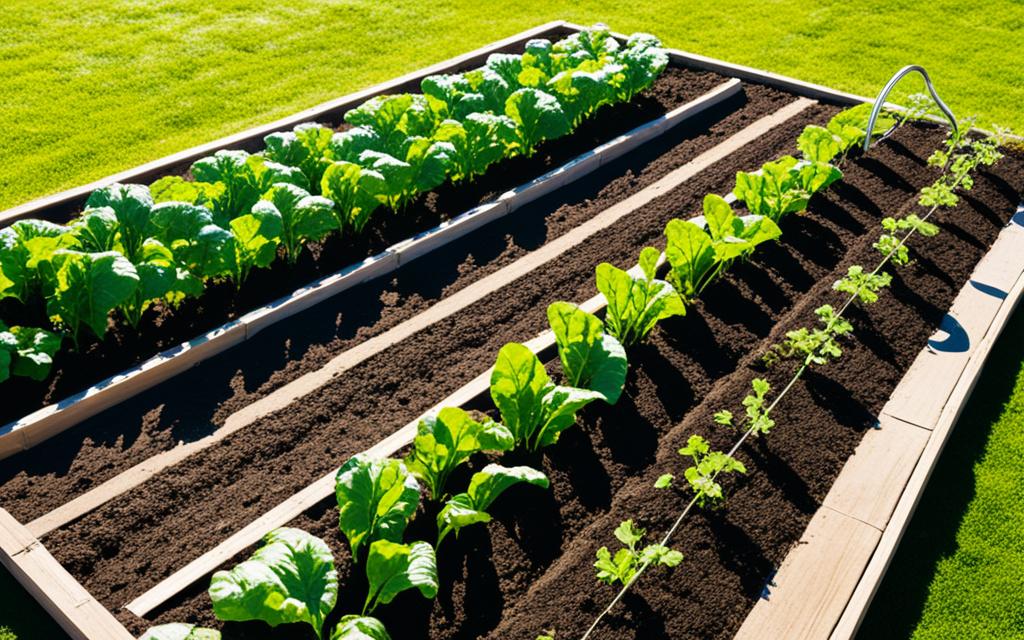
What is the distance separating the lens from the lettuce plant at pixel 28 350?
352 centimetres

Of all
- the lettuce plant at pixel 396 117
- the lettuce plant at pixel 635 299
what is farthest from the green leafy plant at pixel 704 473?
the lettuce plant at pixel 396 117

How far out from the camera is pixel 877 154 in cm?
555

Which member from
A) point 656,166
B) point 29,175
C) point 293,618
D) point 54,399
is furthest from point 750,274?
point 29,175

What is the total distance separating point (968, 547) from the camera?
10.9 feet

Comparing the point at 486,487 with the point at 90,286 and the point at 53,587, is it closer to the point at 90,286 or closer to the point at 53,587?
the point at 53,587

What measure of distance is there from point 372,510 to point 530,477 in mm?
557

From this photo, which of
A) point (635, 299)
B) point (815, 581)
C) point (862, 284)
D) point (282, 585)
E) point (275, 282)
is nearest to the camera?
point (282, 585)

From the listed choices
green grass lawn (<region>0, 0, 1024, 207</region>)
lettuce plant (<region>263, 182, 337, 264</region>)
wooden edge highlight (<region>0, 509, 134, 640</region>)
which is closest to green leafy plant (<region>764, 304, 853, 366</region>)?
lettuce plant (<region>263, 182, 337, 264</region>)

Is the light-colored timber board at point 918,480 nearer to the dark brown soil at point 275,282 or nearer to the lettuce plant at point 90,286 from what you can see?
the dark brown soil at point 275,282

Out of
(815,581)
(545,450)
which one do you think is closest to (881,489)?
(815,581)

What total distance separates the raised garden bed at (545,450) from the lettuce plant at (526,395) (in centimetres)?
16

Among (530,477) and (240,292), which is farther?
(240,292)

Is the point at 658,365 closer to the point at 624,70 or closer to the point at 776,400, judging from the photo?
the point at 776,400

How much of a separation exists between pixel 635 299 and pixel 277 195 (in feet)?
6.12
